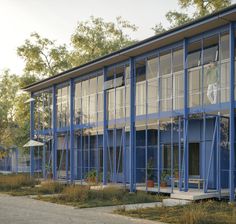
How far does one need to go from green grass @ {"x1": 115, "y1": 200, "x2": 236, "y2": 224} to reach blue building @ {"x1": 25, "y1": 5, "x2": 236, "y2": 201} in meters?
1.41

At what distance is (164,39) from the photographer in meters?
21.9

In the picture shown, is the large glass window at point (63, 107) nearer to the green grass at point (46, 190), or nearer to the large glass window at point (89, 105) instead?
the large glass window at point (89, 105)

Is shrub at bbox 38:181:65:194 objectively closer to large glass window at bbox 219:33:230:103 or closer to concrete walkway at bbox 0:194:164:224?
concrete walkway at bbox 0:194:164:224

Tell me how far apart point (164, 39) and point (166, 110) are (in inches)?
217

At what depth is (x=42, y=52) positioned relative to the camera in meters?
51.2

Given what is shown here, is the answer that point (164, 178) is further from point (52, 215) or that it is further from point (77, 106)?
point (77, 106)

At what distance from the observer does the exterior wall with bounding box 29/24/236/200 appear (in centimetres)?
2109

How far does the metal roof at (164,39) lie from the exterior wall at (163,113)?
1.24 ft

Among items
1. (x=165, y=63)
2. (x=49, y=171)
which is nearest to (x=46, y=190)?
(x=165, y=63)

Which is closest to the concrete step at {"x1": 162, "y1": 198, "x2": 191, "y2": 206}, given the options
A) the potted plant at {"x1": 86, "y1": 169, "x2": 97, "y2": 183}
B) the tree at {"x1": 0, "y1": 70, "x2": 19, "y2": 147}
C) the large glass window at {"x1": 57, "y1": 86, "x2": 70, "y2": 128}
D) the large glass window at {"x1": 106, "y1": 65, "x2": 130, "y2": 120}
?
the large glass window at {"x1": 106, "y1": 65, "x2": 130, "y2": 120}

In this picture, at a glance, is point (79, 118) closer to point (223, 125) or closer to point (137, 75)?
point (137, 75)

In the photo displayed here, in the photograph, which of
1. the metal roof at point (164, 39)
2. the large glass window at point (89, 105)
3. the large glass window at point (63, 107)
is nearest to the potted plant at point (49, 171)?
the large glass window at point (63, 107)

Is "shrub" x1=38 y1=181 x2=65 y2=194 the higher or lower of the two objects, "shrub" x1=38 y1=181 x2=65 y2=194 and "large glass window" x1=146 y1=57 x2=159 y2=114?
the lower

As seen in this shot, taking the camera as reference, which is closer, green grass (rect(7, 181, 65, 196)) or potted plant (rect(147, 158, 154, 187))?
green grass (rect(7, 181, 65, 196))
